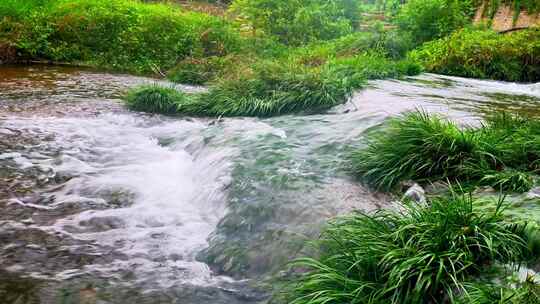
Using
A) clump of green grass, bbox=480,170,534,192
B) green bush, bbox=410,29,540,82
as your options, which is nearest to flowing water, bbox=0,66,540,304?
clump of green grass, bbox=480,170,534,192

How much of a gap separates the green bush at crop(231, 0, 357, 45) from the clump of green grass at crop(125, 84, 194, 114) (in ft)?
29.1

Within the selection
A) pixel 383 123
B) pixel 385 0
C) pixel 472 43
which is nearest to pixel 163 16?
pixel 472 43

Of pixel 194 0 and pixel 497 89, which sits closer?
pixel 497 89

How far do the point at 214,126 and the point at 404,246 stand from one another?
17.7 ft

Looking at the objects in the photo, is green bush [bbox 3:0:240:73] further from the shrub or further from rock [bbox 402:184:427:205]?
rock [bbox 402:184:427:205]

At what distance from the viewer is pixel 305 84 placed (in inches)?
355

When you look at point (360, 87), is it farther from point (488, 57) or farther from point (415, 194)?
point (488, 57)

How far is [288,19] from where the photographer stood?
61.1 ft

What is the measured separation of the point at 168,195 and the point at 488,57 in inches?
481

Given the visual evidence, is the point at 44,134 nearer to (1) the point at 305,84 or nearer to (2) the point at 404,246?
(1) the point at 305,84

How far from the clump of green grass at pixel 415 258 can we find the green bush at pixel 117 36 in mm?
12315

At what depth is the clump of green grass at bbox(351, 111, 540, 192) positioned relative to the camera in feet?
14.8

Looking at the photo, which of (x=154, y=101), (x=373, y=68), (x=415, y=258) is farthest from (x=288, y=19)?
(x=415, y=258)

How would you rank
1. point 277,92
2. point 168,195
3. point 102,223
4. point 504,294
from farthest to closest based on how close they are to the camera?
point 277,92, point 168,195, point 102,223, point 504,294
